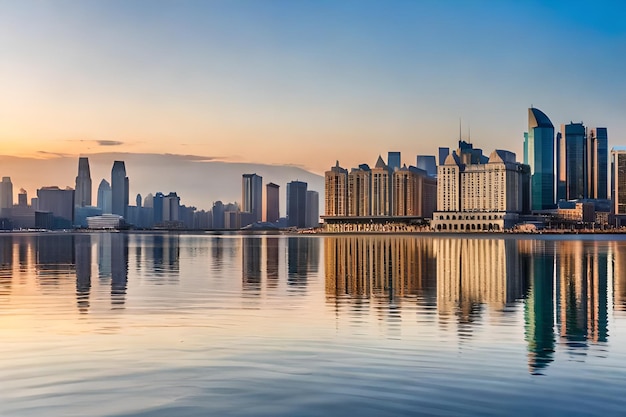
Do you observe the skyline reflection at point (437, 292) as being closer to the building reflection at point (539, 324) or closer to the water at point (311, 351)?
the building reflection at point (539, 324)

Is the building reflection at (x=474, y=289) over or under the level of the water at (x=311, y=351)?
under

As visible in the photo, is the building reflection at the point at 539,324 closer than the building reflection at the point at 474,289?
Yes

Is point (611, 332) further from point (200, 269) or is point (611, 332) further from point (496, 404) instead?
point (200, 269)

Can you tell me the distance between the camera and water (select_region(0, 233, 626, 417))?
1694cm

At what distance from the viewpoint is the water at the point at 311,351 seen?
16.9 m

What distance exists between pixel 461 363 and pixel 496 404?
15.5 ft

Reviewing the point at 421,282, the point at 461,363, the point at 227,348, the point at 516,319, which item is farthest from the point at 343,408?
the point at 421,282

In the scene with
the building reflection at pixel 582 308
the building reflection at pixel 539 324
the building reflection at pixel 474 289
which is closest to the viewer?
the building reflection at pixel 539 324

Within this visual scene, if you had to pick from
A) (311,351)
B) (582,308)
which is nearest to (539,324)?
(582,308)

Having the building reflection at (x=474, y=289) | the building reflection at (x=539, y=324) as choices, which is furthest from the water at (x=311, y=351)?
the building reflection at (x=474, y=289)

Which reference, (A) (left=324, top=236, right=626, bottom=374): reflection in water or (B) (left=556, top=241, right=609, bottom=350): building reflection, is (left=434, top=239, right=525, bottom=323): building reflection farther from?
(B) (left=556, top=241, right=609, bottom=350): building reflection

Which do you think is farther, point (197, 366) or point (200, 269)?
point (200, 269)

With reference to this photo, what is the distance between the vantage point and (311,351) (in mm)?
23766

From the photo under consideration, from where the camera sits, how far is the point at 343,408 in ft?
53.6
